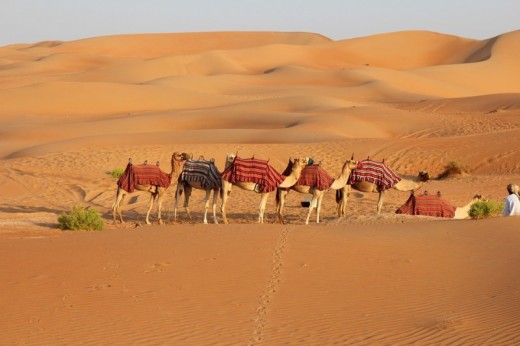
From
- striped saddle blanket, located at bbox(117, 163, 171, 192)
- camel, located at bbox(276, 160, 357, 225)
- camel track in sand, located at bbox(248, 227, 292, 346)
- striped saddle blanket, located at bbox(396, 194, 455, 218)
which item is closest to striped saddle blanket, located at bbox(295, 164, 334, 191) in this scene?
camel, located at bbox(276, 160, 357, 225)

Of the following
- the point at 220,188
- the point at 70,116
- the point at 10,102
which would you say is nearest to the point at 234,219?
the point at 220,188

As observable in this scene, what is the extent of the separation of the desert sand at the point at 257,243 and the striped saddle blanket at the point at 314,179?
770 millimetres

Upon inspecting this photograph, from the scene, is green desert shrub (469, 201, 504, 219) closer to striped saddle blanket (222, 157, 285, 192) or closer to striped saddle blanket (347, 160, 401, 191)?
striped saddle blanket (347, 160, 401, 191)

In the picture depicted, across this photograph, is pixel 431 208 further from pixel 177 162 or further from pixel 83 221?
pixel 83 221

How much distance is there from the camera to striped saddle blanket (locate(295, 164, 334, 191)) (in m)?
18.4

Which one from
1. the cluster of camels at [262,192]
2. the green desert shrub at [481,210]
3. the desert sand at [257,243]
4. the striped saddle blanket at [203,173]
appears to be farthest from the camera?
the striped saddle blanket at [203,173]

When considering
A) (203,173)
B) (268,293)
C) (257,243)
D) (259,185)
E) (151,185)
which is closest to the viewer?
(268,293)

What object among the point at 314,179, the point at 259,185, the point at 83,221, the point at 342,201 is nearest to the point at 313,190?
the point at 314,179

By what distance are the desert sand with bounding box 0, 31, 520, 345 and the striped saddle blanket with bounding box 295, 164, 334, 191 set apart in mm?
770

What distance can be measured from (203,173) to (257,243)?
5277 millimetres

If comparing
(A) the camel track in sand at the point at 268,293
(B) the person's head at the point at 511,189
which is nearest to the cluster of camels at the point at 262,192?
(B) the person's head at the point at 511,189

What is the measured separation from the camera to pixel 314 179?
18406 mm

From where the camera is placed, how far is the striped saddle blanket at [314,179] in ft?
60.3

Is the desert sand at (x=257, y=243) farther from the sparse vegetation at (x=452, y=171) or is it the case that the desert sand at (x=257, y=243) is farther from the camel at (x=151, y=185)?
the camel at (x=151, y=185)
